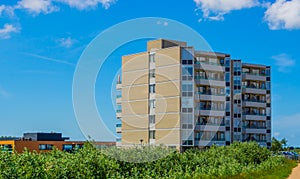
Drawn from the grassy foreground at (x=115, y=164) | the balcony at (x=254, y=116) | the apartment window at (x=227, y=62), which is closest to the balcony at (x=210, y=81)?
the apartment window at (x=227, y=62)

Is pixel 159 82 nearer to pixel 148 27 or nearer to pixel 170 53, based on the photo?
pixel 170 53

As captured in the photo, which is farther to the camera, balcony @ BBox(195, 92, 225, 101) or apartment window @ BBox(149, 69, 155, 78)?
balcony @ BBox(195, 92, 225, 101)

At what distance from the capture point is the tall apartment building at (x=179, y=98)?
53406 mm

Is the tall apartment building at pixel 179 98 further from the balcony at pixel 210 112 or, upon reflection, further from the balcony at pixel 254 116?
the balcony at pixel 254 116

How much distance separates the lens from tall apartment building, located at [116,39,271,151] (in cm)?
5341

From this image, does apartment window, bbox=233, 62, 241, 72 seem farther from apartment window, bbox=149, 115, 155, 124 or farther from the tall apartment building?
apartment window, bbox=149, 115, 155, 124

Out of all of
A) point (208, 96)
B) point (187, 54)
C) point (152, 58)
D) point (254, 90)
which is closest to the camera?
point (187, 54)

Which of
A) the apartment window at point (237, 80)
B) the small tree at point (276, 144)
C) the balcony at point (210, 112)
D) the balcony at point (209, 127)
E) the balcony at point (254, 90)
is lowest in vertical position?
the small tree at point (276, 144)

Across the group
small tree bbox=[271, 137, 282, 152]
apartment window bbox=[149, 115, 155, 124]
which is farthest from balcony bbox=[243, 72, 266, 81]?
apartment window bbox=[149, 115, 155, 124]

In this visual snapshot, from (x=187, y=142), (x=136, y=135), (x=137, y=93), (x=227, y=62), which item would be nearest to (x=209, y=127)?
(x=187, y=142)

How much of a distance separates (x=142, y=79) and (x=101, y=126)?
124 feet

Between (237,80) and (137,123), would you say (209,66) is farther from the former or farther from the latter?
(137,123)

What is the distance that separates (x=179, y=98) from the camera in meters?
53.5

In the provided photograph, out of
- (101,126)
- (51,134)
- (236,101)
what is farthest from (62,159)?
(236,101)
